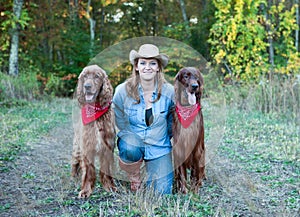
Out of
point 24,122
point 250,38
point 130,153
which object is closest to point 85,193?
point 130,153

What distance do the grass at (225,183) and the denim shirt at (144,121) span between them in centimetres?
42

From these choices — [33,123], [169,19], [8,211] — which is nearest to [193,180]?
[8,211]

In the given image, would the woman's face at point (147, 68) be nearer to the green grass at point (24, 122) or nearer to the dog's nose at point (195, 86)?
the dog's nose at point (195, 86)

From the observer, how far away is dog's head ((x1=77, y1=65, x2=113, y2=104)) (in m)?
3.20

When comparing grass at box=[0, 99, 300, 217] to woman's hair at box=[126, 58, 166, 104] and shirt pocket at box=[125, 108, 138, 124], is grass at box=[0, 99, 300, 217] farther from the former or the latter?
woman's hair at box=[126, 58, 166, 104]

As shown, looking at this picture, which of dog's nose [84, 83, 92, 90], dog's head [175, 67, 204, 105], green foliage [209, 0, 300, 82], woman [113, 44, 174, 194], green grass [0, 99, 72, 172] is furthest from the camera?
green foliage [209, 0, 300, 82]

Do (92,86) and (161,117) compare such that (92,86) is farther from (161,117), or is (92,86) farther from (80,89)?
(161,117)

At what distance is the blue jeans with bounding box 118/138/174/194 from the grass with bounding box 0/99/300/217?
228 millimetres

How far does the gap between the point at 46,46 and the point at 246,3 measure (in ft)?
25.3

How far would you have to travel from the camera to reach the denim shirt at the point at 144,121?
352 centimetres

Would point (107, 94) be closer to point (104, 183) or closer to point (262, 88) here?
point (104, 183)

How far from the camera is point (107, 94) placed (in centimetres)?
329

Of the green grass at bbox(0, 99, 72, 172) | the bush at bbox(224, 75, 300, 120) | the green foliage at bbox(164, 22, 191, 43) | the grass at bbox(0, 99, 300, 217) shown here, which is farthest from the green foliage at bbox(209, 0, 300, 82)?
the green grass at bbox(0, 99, 72, 172)

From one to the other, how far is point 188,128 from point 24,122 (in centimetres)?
404
